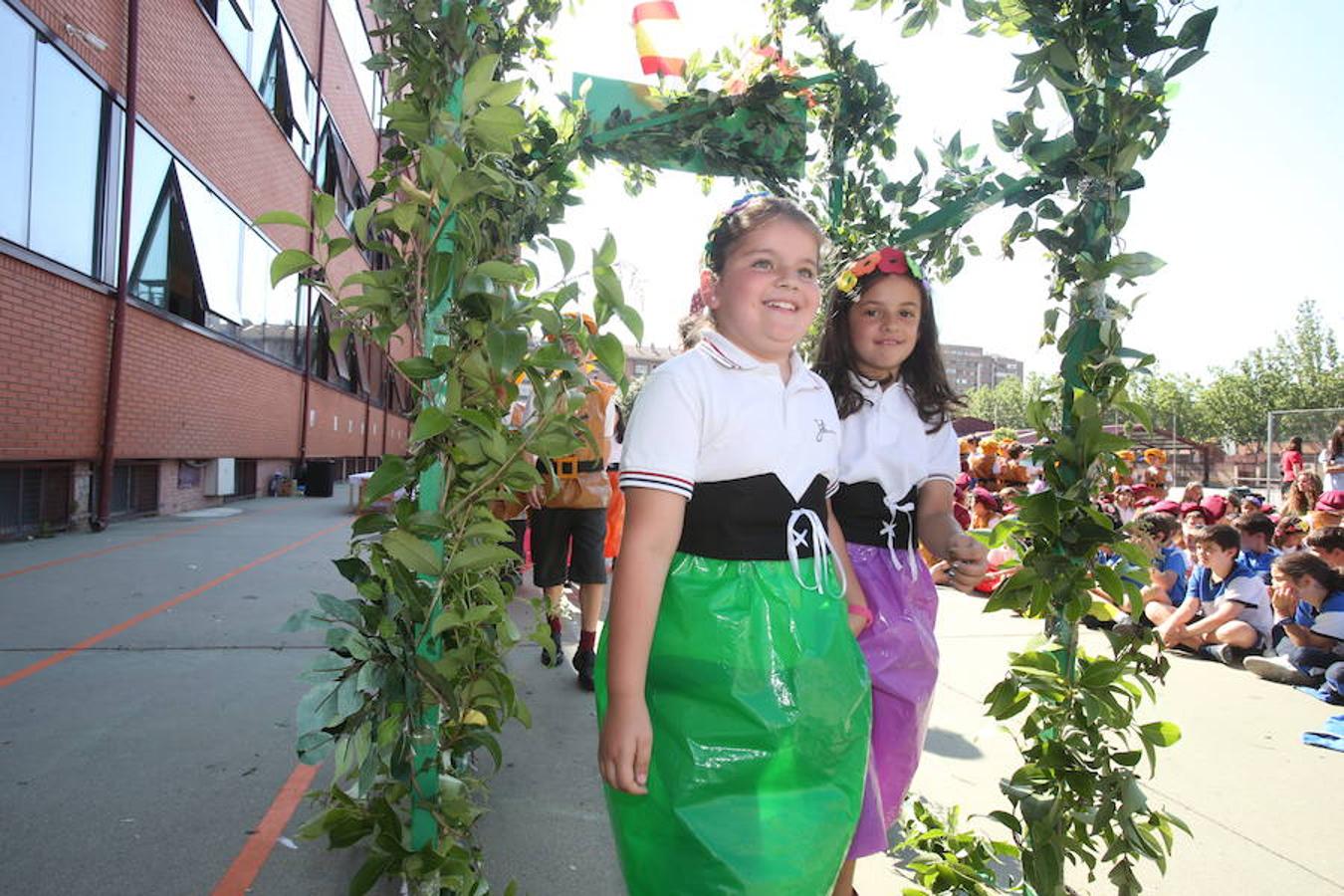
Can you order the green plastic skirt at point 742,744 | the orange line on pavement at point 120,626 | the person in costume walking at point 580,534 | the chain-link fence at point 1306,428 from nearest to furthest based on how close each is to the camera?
the green plastic skirt at point 742,744 → the orange line on pavement at point 120,626 → the person in costume walking at point 580,534 → the chain-link fence at point 1306,428

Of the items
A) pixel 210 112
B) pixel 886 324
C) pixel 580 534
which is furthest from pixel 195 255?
pixel 886 324

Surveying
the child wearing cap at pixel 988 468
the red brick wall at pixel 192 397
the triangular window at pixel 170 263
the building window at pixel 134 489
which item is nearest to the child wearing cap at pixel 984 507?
the child wearing cap at pixel 988 468

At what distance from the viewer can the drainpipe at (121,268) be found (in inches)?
324

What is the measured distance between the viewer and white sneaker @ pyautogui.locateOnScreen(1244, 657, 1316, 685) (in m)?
4.68

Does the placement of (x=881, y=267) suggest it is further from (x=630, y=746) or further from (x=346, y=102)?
(x=346, y=102)

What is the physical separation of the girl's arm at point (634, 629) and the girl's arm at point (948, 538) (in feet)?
2.98

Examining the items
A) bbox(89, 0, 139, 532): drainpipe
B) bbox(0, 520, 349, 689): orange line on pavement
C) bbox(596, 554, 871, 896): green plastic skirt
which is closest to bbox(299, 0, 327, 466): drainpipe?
bbox(89, 0, 139, 532): drainpipe

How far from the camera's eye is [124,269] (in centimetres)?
832

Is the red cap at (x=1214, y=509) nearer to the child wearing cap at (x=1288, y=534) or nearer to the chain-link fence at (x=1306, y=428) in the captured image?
the child wearing cap at (x=1288, y=534)

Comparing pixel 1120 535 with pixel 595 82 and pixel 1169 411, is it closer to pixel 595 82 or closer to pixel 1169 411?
pixel 595 82

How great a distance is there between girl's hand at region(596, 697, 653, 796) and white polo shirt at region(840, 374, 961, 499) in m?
0.99

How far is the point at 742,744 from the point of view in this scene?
1.42m

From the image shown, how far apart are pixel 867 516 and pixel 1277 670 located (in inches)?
169

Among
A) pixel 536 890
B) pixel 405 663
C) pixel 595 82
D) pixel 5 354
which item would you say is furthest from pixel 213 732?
pixel 5 354
